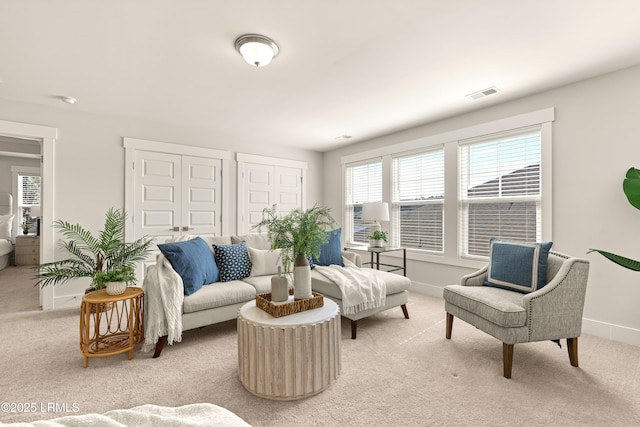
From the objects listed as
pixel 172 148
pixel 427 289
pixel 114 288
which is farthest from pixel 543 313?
pixel 172 148

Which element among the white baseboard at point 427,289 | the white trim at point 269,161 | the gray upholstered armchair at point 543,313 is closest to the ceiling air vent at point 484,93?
the gray upholstered armchair at point 543,313

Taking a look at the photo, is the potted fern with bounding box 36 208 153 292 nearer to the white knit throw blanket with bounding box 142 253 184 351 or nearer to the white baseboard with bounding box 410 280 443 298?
the white knit throw blanket with bounding box 142 253 184 351

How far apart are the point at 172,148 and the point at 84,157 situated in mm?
1046

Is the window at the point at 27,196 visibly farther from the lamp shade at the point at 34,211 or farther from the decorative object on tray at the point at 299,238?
the decorative object on tray at the point at 299,238

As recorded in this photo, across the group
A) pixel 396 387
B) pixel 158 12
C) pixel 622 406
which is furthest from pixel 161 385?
pixel 622 406

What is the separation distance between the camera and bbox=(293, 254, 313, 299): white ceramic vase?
2.18 m

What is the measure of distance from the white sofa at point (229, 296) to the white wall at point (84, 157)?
1.80m

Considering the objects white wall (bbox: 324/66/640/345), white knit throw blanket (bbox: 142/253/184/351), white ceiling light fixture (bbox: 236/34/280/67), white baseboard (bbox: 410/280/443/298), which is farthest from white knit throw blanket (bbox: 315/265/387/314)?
white ceiling light fixture (bbox: 236/34/280/67)

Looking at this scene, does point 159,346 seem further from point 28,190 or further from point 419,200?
point 28,190

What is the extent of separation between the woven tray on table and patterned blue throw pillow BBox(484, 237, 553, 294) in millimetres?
1612

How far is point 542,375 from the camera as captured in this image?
83.5 inches

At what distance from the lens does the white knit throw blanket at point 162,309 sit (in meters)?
2.41

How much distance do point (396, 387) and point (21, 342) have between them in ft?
10.6

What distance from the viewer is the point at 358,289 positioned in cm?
284
